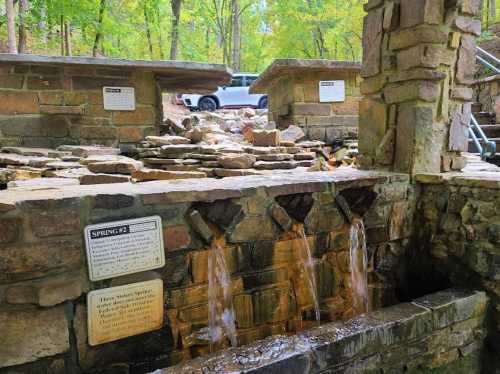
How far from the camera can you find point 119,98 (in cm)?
533

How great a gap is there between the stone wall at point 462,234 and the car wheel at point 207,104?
435 inches

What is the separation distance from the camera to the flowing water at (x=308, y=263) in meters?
2.46

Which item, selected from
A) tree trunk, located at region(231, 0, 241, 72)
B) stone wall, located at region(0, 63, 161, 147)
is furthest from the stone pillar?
tree trunk, located at region(231, 0, 241, 72)

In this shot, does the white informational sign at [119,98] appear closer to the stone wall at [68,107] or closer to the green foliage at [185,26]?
the stone wall at [68,107]

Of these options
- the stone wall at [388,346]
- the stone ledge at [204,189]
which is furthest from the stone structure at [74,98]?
the stone wall at [388,346]

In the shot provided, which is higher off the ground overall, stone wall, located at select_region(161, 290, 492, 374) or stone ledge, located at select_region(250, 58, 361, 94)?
stone ledge, located at select_region(250, 58, 361, 94)

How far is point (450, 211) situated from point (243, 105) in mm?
10954

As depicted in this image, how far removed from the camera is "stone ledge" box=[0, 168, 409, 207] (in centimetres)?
177

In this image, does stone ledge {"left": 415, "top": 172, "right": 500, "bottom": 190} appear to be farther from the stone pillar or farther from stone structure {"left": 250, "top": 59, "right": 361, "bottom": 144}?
stone structure {"left": 250, "top": 59, "right": 361, "bottom": 144}

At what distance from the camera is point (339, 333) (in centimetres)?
204

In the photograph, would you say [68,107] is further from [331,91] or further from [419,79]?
[419,79]

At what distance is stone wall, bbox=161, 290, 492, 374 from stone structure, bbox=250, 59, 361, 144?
3.61m

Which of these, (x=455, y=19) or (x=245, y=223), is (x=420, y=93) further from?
(x=245, y=223)

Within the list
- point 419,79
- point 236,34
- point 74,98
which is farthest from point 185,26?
point 419,79
